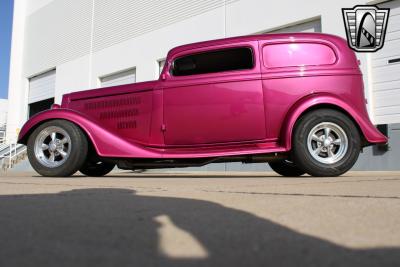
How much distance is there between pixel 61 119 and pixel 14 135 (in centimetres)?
2106

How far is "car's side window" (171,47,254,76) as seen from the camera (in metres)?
5.13

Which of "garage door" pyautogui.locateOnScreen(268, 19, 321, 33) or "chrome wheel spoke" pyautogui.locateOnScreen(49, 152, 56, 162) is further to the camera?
"garage door" pyautogui.locateOnScreen(268, 19, 321, 33)

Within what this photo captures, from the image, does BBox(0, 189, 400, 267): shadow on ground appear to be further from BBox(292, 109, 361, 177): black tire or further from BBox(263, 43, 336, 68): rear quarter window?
BBox(263, 43, 336, 68): rear quarter window

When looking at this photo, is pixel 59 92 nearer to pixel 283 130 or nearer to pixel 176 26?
pixel 176 26

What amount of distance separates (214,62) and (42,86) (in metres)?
20.9

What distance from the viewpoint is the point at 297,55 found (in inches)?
197

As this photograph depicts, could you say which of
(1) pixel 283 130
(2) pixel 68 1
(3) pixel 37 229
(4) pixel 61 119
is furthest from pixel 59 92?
(3) pixel 37 229

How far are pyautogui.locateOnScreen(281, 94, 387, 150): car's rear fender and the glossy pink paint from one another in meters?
0.01

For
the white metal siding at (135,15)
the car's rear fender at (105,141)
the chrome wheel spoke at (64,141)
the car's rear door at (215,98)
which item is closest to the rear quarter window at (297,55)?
the car's rear door at (215,98)

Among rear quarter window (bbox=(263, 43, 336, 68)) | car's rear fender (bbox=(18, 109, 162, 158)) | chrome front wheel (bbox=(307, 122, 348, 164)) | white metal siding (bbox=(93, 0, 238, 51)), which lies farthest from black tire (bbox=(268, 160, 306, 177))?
white metal siding (bbox=(93, 0, 238, 51))

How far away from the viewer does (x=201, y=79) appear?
200 inches

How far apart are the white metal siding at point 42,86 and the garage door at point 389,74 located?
55.9 ft

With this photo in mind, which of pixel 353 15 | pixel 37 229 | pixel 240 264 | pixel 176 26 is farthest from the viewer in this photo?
pixel 176 26

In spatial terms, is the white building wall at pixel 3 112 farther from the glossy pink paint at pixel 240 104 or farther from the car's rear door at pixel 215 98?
the car's rear door at pixel 215 98
